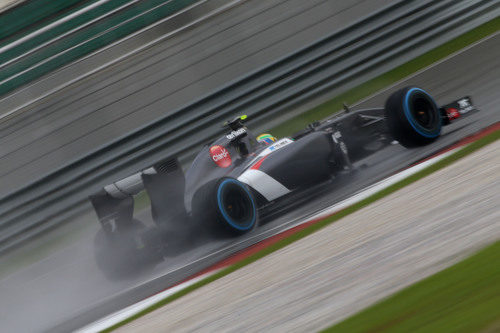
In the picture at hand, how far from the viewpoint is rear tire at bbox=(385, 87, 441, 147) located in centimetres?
726

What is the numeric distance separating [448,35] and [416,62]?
2.57 feet

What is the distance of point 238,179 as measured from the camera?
6.85 meters

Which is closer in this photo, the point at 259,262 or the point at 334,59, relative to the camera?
the point at 259,262

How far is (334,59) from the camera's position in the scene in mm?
10758

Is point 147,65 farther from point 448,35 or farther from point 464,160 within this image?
point 464,160

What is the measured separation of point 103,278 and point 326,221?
2703 millimetres

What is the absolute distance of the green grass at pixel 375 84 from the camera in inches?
422

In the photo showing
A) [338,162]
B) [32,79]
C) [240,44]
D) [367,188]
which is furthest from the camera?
[240,44]

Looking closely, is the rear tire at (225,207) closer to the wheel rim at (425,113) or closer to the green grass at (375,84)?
the wheel rim at (425,113)

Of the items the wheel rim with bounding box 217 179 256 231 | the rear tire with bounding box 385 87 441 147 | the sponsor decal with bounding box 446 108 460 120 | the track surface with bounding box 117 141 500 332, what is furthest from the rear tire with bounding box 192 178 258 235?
the sponsor decal with bounding box 446 108 460 120

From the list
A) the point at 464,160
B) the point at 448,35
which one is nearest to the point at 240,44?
the point at 448,35

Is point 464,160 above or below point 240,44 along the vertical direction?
below

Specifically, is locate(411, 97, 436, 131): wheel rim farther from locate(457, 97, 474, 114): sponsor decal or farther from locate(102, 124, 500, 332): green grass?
locate(102, 124, 500, 332): green grass

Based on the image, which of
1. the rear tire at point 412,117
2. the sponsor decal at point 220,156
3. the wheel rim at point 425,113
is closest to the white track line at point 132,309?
the sponsor decal at point 220,156
